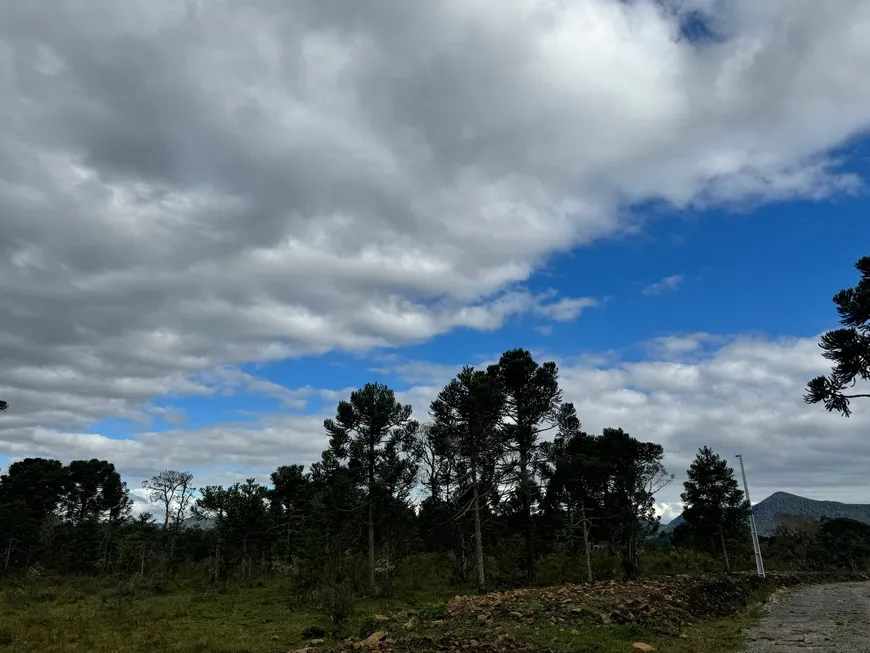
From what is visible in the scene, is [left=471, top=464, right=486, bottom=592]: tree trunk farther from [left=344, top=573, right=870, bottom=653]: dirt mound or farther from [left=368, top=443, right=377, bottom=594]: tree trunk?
[left=344, top=573, right=870, bottom=653]: dirt mound

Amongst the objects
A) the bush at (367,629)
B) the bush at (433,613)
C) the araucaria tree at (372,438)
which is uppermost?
the araucaria tree at (372,438)

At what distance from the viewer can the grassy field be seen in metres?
13.1

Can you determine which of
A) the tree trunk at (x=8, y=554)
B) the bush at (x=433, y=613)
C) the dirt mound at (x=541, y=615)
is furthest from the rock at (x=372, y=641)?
the tree trunk at (x=8, y=554)

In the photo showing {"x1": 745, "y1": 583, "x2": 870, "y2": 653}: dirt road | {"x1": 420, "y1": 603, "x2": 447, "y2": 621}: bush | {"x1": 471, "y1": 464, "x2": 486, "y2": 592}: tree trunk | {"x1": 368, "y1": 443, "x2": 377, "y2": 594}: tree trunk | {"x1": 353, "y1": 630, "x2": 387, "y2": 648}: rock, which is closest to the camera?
{"x1": 745, "y1": 583, "x2": 870, "y2": 653}: dirt road

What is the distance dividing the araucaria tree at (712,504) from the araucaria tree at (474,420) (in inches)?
1117

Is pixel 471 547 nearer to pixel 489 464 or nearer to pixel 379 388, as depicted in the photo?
pixel 489 464

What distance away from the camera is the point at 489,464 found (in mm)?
32031

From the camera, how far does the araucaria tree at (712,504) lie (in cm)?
4776

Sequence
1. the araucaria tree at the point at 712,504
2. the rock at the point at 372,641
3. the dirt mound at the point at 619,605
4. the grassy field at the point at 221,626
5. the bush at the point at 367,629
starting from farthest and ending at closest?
the araucaria tree at the point at 712,504 < the bush at the point at 367,629 < the dirt mound at the point at 619,605 < the grassy field at the point at 221,626 < the rock at the point at 372,641

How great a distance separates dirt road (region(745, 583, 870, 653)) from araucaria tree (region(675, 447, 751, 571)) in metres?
25.0

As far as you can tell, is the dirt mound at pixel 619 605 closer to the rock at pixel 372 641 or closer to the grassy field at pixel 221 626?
the grassy field at pixel 221 626

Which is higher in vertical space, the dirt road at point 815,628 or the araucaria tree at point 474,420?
the araucaria tree at point 474,420

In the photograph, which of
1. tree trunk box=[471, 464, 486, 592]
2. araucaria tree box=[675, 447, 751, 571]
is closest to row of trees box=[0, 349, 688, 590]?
tree trunk box=[471, 464, 486, 592]

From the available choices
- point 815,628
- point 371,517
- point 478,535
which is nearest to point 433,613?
point 815,628
